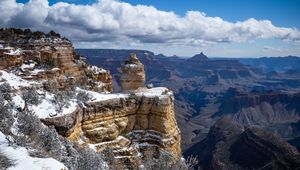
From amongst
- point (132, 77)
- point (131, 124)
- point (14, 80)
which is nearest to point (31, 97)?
point (14, 80)

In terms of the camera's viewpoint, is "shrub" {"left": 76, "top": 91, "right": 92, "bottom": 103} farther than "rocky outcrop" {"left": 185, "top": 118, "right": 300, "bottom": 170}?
No

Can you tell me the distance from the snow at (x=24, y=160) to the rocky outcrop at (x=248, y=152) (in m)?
63.3

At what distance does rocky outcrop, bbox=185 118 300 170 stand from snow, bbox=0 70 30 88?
53.7m

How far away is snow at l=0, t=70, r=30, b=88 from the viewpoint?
27531 millimetres

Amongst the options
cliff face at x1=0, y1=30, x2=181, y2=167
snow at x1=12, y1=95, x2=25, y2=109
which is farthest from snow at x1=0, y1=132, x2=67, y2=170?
cliff face at x1=0, y1=30, x2=181, y2=167

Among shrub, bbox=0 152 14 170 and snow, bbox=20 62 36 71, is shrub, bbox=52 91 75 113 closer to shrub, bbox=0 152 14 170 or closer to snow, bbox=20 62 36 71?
snow, bbox=20 62 36 71

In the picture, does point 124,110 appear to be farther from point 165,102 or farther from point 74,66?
point 74,66

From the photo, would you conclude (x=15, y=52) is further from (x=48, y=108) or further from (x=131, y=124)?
(x=131, y=124)

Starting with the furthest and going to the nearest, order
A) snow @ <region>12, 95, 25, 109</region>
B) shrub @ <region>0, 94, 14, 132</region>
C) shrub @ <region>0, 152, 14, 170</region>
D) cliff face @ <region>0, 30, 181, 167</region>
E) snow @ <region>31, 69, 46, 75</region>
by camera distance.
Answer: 1. snow @ <region>31, 69, 46, 75</region>
2. cliff face @ <region>0, 30, 181, 167</region>
3. snow @ <region>12, 95, 25, 109</region>
4. shrub @ <region>0, 94, 14, 132</region>
5. shrub @ <region>0, 152, 14, 170</region>

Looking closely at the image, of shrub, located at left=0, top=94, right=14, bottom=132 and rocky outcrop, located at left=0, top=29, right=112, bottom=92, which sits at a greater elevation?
rocky outcrop, located at left=0, top=29, right=112, bottom=92

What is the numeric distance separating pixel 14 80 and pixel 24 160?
14671 millimetres

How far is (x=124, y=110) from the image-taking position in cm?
3130

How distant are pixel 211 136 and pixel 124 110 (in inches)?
3690

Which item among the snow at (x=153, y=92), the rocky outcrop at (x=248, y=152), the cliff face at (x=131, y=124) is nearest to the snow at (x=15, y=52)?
the cliff face at (x=131, y=124)
